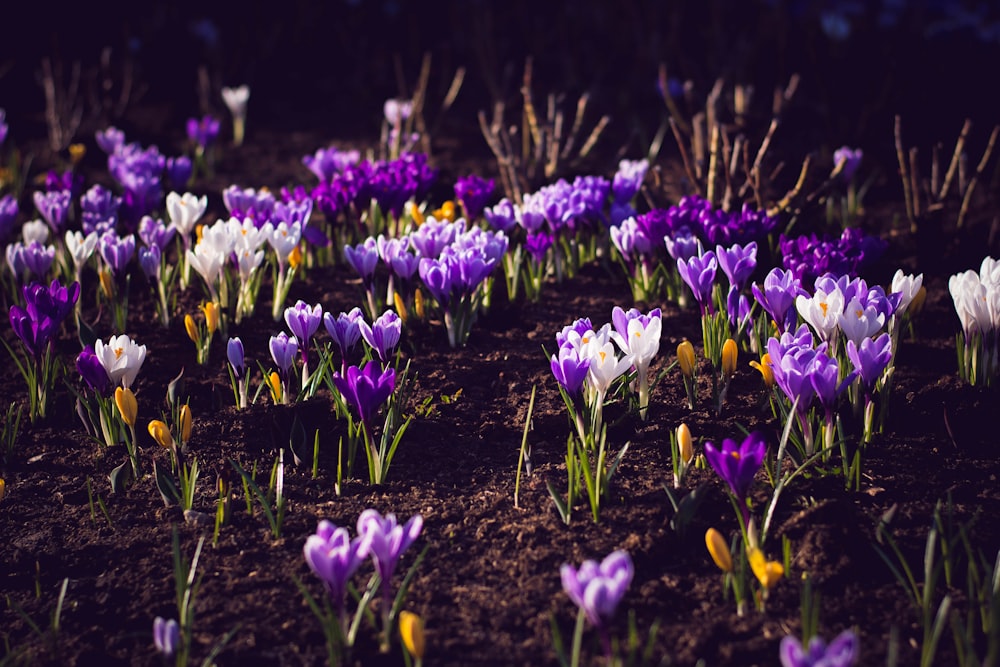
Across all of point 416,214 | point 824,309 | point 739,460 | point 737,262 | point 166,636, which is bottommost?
point 166,636

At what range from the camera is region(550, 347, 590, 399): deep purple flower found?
2086mm

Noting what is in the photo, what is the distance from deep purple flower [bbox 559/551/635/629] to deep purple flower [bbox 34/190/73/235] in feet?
9.30

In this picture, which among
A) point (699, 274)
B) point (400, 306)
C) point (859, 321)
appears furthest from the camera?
point (400, 306)

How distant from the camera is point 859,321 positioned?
7.19ft

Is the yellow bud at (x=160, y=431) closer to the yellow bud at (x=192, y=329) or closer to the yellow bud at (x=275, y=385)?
the yellow bud at (x=275, y=385)

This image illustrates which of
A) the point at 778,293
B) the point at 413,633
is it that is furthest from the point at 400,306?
the point at 413,633

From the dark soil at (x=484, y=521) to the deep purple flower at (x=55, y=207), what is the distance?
2.65 feet

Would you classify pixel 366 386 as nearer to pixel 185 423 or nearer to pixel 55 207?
pixel 185 423

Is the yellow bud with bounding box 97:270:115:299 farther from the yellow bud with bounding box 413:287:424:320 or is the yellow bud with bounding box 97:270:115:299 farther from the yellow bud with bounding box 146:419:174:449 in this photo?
the yellow bud with bounding box 146:419:174:449

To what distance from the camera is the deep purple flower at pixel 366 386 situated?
6.82ft

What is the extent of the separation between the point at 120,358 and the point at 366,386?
2.12ft

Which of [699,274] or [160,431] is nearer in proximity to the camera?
[160,431]

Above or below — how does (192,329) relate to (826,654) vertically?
above

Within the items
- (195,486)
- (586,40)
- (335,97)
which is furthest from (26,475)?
(586,40)
